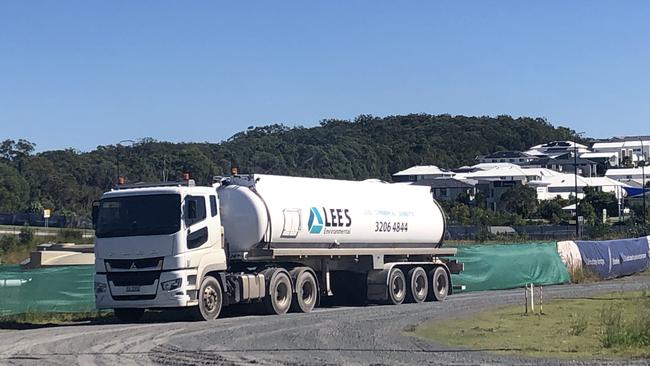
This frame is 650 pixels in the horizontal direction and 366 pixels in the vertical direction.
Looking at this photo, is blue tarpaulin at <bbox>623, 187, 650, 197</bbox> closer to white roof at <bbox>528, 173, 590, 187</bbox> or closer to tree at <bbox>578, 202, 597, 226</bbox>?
white roof at <bbox>528, 173, 590, 187</bbox>

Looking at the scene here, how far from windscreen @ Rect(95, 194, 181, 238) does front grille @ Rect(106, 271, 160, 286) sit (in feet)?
2.96

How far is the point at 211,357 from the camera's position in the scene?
1538 cm

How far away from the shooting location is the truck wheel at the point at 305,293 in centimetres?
2538

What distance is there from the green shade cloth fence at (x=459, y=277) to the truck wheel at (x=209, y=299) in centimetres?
386

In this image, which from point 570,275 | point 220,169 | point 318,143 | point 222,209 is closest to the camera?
point 222,209

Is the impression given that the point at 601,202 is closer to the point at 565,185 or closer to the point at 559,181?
the point at 565,185

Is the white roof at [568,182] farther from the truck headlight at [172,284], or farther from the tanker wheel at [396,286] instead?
the truck headlight at [172,284]

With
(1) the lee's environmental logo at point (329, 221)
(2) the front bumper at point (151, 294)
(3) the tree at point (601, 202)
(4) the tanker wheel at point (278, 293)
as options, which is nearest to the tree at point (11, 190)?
(3) the tree at point (601, 202)

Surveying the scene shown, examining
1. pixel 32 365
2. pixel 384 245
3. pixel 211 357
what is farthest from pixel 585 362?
pixel 384 245

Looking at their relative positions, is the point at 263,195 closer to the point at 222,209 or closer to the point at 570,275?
the point at 222,209

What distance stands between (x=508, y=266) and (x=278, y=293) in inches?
598

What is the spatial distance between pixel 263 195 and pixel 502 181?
9830cm

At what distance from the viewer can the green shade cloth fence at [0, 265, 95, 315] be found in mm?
23906

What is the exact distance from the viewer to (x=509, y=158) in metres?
165
